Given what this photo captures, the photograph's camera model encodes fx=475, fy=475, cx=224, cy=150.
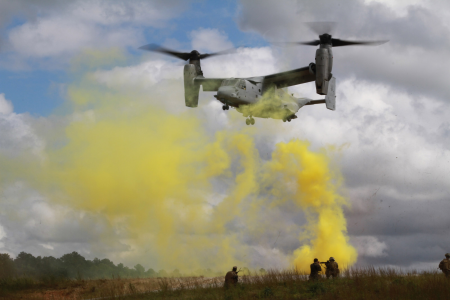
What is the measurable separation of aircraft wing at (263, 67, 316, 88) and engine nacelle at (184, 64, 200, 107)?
4.80 meters

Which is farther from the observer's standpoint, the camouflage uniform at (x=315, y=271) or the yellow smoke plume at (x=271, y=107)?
the yellow smoke plume at (x=271, y=107)

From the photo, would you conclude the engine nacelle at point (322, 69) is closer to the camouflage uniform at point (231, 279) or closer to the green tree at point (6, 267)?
the camouflage uniform at point (231, 279)

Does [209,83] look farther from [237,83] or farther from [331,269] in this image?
[331,269]

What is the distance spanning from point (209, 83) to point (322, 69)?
8.81 meters

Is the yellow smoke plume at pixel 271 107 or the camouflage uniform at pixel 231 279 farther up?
the yellow smoke plume at pixel 271 107

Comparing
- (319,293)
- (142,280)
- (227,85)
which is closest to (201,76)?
(227,85)

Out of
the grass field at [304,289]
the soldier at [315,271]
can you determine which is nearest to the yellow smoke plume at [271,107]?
the grass field at [304,289]

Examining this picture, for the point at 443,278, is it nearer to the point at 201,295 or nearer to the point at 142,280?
the point at 201,295

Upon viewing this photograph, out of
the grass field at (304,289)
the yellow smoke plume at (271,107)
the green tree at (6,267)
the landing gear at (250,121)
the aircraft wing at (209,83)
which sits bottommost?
the grass field at (304,289)

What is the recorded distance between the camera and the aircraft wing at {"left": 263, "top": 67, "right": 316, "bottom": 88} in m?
30.0

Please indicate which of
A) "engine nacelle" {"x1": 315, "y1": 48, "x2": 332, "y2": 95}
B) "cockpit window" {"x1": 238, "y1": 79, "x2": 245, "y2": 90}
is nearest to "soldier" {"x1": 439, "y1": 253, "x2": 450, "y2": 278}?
"engine nacelle" {"x1": 315, "y1": 48, "x2": 332, "y2": 95}

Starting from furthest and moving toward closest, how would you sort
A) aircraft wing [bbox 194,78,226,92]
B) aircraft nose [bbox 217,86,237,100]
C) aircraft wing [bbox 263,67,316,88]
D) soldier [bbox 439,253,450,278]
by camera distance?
aircraft wing [bbox 194,78,226,92], aircraft wing [bbox 263,67,316,88], aircraft nose [bbox 217,86,237,100], soldier [bbox 439,253,450,278]

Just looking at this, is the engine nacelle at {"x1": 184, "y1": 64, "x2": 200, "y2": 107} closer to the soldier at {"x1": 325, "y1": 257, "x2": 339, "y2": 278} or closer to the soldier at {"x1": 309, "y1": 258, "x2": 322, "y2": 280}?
the soldier at {"x1": 325, "y1": 257, "x2": 339, "y2": 278}

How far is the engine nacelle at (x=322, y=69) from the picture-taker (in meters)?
25.6
